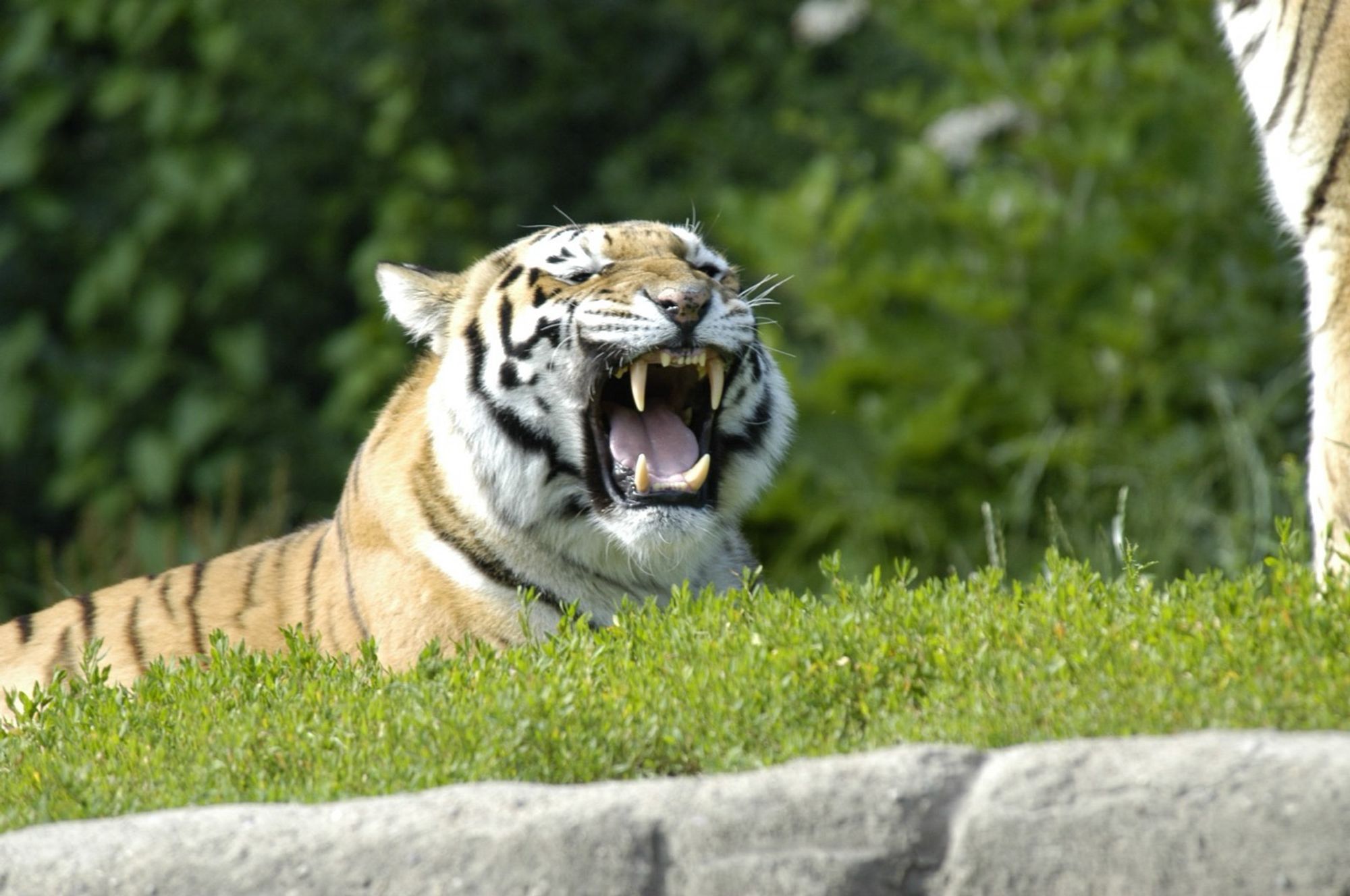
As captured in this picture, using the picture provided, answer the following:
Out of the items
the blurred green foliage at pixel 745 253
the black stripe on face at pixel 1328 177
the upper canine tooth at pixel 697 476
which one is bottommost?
the blurred green foliage at pixel 745 253

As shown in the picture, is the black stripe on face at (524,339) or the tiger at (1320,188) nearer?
the tiger at (1320,188)

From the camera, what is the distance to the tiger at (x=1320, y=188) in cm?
380

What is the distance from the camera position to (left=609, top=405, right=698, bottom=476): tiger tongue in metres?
4.22

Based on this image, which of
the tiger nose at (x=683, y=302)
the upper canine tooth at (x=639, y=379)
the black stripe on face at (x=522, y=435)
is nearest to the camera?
the tiger nose at (x=683, y=302)

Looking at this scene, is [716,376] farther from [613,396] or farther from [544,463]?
[544,463]

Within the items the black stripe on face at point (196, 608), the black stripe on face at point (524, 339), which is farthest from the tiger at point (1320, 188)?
the black stripe on face at point (196, 608)

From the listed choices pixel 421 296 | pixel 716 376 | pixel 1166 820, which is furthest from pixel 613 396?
pixel 1166 820

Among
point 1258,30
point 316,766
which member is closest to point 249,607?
point 316,766

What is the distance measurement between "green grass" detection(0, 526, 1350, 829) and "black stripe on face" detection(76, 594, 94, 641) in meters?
1.01

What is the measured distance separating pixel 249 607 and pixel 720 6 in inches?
264

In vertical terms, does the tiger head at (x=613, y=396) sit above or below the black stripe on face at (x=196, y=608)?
above

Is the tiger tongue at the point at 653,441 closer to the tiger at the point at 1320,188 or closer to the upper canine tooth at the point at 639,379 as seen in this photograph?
the upper canine tooth at the point at 639,379

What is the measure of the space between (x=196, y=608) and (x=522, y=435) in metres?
0.95

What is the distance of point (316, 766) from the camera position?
10.6ft
